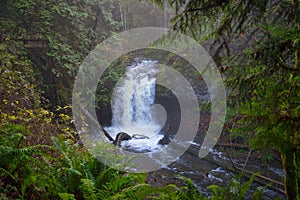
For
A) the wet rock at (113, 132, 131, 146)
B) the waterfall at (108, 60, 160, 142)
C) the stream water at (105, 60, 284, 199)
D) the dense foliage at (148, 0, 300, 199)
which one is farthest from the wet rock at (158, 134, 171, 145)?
the dense foliage at (148, 0, 300, 199)

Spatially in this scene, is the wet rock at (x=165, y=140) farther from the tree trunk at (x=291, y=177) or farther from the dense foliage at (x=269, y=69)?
the dense foliage at (x=269, y=69)

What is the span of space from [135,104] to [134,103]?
0.08 m

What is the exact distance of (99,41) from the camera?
12.4 meters

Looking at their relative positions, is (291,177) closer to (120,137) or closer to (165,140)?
(120,137)

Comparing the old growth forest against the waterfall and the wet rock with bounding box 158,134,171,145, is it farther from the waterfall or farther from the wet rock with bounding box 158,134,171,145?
the waterfall

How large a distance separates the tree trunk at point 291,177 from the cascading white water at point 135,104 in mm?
9823

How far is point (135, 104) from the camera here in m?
15.2

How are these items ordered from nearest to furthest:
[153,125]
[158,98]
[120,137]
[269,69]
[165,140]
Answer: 1. [269,69]
2. [120,137]
3. [165,140]
4. [153,125]
5. [158,98]

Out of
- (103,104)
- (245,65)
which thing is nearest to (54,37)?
(103,104)

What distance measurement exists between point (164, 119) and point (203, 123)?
2.34 meters

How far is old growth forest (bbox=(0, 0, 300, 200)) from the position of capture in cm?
288

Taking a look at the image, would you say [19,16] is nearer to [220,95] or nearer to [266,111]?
[220,95]

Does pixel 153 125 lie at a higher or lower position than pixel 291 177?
lower

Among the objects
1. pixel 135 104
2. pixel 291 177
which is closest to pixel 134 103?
pixel 135 104
